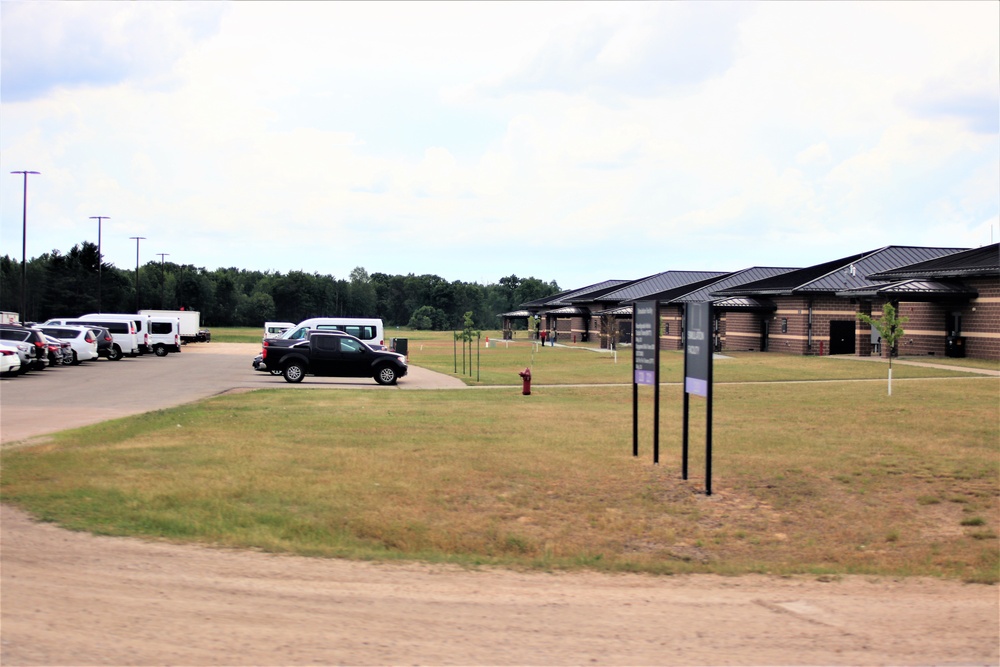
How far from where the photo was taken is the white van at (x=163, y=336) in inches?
2146

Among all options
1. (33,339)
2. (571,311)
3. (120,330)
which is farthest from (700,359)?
(571,311)

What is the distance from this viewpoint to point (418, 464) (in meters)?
14.0

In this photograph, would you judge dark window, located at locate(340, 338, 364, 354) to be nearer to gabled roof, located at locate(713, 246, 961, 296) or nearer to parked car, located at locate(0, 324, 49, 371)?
parked car, located at locate(0, 324, 49, 371)

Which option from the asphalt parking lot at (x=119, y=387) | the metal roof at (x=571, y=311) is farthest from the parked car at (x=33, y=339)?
the metal roof at (x=571, y=311)

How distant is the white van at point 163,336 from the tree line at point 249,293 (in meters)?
52.7

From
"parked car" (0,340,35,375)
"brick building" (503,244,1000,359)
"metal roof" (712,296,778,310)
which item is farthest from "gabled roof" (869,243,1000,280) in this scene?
"parked car" (0,340,35,375)

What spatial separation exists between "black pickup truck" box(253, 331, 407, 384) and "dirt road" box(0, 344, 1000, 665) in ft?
75.8

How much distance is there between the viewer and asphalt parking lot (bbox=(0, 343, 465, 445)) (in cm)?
1975

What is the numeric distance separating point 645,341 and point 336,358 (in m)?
19.0

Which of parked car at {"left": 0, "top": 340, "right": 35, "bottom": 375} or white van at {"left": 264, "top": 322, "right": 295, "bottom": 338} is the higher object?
white van at {"left": 264, "top": 322, "right": 295, "bottom": 338}

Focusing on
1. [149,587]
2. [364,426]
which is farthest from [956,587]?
[364,426]

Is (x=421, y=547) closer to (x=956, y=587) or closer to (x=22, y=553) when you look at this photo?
(x=22, y=553)

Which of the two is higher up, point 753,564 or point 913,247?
point 913,247

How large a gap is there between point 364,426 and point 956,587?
12082 mm
